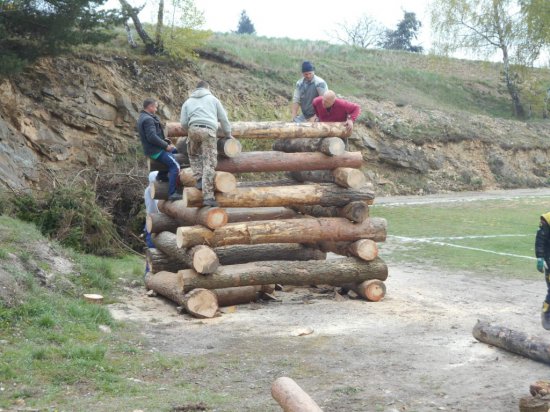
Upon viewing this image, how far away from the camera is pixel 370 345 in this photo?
9.56 meters

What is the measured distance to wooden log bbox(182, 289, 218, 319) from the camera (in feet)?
37.3

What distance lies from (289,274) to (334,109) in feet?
9.70

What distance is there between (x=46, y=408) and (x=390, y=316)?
573 cm

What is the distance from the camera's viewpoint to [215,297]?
38.1 feet

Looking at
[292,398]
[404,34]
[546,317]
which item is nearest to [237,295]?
[546,317]

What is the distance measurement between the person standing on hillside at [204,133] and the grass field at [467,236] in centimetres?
550

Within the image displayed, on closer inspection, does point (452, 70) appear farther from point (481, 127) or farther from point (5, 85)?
point (5, 85)

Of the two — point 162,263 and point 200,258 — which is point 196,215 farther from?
point 162,263

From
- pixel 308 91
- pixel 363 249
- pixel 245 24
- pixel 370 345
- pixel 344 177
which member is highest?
pixel 245 24

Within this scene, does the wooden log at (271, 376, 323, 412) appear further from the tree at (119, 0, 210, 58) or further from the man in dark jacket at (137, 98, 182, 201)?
the tree at (119, 0, 210, 58)

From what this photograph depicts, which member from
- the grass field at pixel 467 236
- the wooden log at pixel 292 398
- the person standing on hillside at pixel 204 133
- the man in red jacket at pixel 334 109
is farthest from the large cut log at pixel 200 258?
the wooden log at pixel 292 398

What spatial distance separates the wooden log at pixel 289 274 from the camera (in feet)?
38.4

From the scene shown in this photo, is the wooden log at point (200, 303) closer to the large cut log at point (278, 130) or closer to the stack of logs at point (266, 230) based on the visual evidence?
the stack of logs at point (266, 230)

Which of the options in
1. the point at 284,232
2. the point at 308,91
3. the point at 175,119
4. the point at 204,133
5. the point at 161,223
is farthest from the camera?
the point at 175,119
